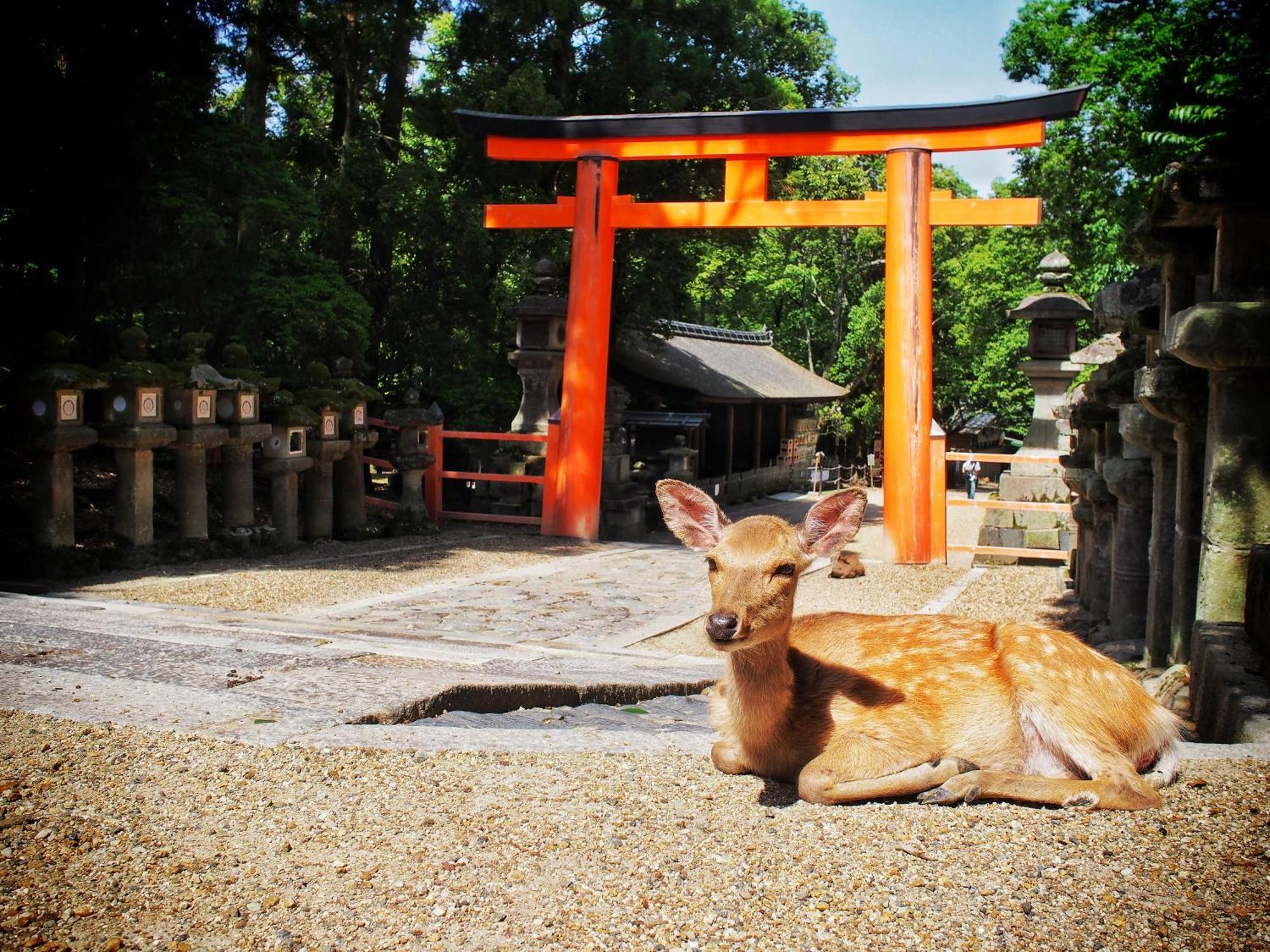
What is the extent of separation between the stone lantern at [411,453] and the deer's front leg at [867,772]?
31.5ft

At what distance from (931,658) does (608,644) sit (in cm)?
361

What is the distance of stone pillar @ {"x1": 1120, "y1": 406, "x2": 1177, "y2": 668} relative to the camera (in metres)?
5.36

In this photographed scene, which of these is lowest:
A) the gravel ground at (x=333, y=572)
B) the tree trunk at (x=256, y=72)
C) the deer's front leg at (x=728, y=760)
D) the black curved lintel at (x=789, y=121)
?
the gravel ground at (x=333, y=572)

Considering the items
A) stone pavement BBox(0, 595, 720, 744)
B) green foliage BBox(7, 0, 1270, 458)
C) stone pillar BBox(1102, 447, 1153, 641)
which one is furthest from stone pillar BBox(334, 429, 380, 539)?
stone pillar BBox(1102, 447, 1153, 641)

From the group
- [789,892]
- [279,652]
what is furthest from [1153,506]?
[279,652]

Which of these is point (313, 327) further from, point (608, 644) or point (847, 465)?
point (847, 465)

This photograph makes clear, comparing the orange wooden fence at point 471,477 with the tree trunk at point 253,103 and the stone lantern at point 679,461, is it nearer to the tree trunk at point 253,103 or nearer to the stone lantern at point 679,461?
the tree trunk at point 253,103

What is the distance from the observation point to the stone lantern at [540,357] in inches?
593

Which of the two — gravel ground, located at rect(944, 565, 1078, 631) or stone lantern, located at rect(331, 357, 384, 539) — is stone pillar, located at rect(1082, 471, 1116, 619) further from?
stone lantern, located at rect(331, 357, 384, 539)

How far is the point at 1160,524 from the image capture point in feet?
18.0

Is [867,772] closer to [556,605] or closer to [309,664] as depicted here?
[309,664]

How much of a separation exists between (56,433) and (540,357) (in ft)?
25.4

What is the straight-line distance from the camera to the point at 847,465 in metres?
30.0

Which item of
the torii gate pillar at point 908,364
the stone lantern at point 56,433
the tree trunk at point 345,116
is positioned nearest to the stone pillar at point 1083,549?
the torii gate pillar at point 908,364
